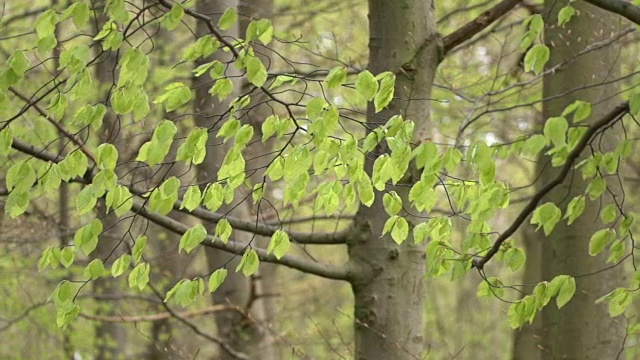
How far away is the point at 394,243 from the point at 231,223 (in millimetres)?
896

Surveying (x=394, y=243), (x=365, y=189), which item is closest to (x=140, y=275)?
(x=365, y=189)

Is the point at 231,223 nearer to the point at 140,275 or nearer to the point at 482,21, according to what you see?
the point at 140,275

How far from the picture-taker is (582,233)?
618cm

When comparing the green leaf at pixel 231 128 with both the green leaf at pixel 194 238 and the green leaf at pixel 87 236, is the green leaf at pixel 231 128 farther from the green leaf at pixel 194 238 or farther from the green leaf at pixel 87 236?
the green leaf at pixel 87 236

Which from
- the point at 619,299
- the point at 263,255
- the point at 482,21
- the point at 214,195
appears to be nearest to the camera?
the point at 214,195

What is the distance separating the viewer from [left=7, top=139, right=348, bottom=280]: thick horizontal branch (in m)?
4.17

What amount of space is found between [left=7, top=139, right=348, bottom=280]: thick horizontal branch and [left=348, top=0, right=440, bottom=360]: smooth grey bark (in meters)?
0.16

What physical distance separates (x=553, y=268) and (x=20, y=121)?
4.70m

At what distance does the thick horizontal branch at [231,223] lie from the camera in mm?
4168

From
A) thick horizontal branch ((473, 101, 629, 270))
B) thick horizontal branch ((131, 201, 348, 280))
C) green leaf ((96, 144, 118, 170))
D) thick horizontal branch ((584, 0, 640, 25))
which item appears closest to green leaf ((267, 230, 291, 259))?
green leaf ((96, 144, 118, 170))

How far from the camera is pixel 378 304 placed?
5168 millimetres

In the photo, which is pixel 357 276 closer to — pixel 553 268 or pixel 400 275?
pixel 400 275

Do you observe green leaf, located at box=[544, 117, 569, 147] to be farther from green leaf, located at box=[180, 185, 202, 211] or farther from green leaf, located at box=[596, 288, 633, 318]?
green leaf, located at box=[180, 185, 202, 211]

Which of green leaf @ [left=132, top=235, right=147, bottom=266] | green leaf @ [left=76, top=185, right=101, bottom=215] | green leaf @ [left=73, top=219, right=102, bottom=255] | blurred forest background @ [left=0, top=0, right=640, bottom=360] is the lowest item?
blurred forest background @ [left=0, top=0, right=640, bottom=360]
